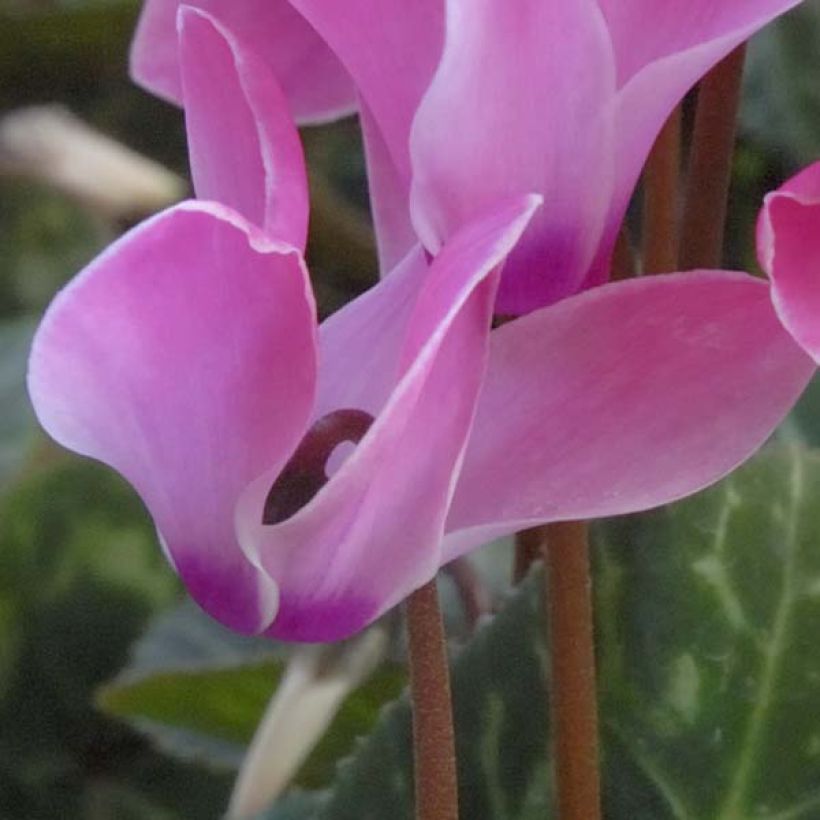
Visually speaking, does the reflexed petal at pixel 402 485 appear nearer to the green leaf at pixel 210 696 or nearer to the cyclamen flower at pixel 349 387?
the cyclamen flower at pixel 349 387

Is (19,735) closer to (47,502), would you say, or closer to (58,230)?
(47,502)

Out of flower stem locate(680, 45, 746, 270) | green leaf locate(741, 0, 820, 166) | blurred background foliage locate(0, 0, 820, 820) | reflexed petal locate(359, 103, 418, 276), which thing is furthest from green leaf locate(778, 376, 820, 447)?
reflexed petal locate(359, 103, 418, 276)

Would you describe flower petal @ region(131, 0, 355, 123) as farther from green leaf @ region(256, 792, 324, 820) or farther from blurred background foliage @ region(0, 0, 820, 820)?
green leaf @ region(256, 792, 324, 820)

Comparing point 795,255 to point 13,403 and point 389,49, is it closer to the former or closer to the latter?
point 389,49

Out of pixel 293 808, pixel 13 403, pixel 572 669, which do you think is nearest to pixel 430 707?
pixel 572 669

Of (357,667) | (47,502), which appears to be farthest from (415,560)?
(47,502)

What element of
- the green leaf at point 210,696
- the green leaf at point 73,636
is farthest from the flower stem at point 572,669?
the green leaf at point 73,636
